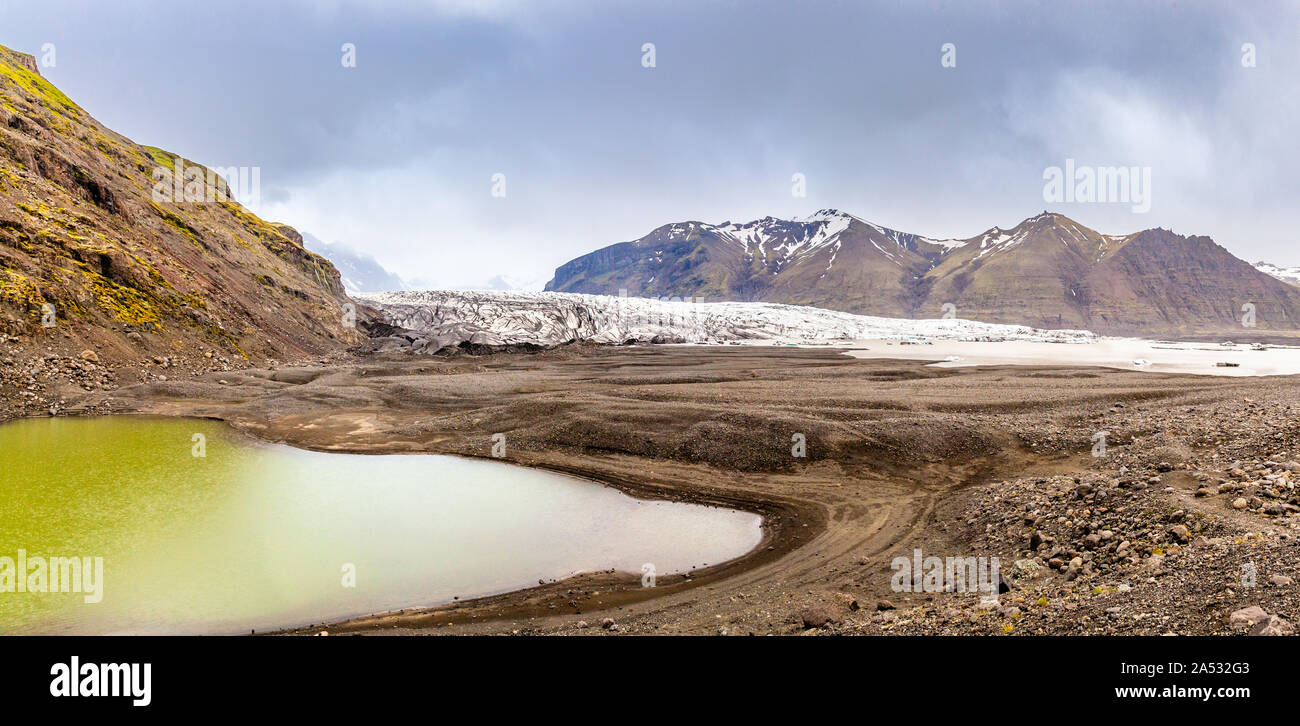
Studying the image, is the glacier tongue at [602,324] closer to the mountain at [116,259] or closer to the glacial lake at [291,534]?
the mountain at [116,259]

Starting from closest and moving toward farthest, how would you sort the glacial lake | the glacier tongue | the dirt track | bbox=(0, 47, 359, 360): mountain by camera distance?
the glacial lake, the dirt track, bbox=(0, 47, 359, 360): mountain, the glacier tongue

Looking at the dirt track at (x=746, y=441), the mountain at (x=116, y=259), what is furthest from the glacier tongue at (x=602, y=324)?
the dirt track at (x=746, y=441)

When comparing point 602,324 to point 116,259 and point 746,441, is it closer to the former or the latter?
point 116,259

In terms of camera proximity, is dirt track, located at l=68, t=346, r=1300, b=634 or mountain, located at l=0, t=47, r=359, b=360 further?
mountain, located at l=0, t=47, r=359, b=360

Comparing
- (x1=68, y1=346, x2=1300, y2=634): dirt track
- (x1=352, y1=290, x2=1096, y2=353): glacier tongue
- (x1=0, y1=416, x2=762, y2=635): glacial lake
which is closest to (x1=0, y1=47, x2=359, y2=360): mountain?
(x1=68, y1=346, x2=1300, y2=634): dirt track

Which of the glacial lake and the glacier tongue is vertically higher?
the glacier tongue

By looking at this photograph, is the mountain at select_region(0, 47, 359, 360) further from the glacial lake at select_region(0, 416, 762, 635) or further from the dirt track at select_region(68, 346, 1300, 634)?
the glacial lake at select_region(0, 416, 762, 635)
